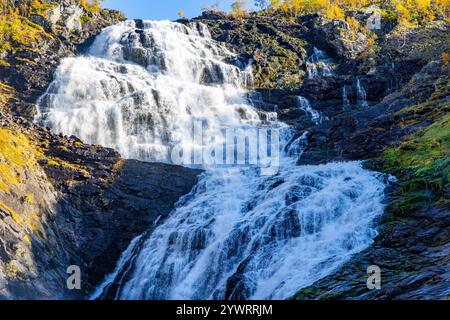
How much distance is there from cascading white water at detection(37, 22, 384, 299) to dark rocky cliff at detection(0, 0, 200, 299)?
6.45 feet

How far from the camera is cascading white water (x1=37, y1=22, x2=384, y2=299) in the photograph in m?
27.6

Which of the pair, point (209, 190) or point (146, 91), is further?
point (146, 91)

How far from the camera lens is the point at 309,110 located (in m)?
60.4

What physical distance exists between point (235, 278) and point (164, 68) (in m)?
41.1

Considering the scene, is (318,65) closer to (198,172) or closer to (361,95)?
(361,95)

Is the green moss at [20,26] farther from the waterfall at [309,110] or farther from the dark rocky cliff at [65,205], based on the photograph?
the waterfall at [309,110]

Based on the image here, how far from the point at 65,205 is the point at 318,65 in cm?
4362

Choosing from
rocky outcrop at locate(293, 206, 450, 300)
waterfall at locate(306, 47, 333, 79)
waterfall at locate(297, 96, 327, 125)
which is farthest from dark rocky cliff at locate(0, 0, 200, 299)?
waterfall at locate(306, 47, 333, 79)

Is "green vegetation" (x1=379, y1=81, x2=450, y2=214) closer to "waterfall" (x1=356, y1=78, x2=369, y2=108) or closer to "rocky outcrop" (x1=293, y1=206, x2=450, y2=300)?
"rocky outcrop" (x1=293, y1=206, x2=450, y2=300)

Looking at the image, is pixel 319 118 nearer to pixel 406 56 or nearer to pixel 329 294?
pixel 406 56

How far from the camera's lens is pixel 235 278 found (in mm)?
26875

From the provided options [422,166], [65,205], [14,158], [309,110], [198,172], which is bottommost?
[65,205]

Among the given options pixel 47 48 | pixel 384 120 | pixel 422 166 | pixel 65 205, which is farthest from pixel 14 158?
pixel 47 48
